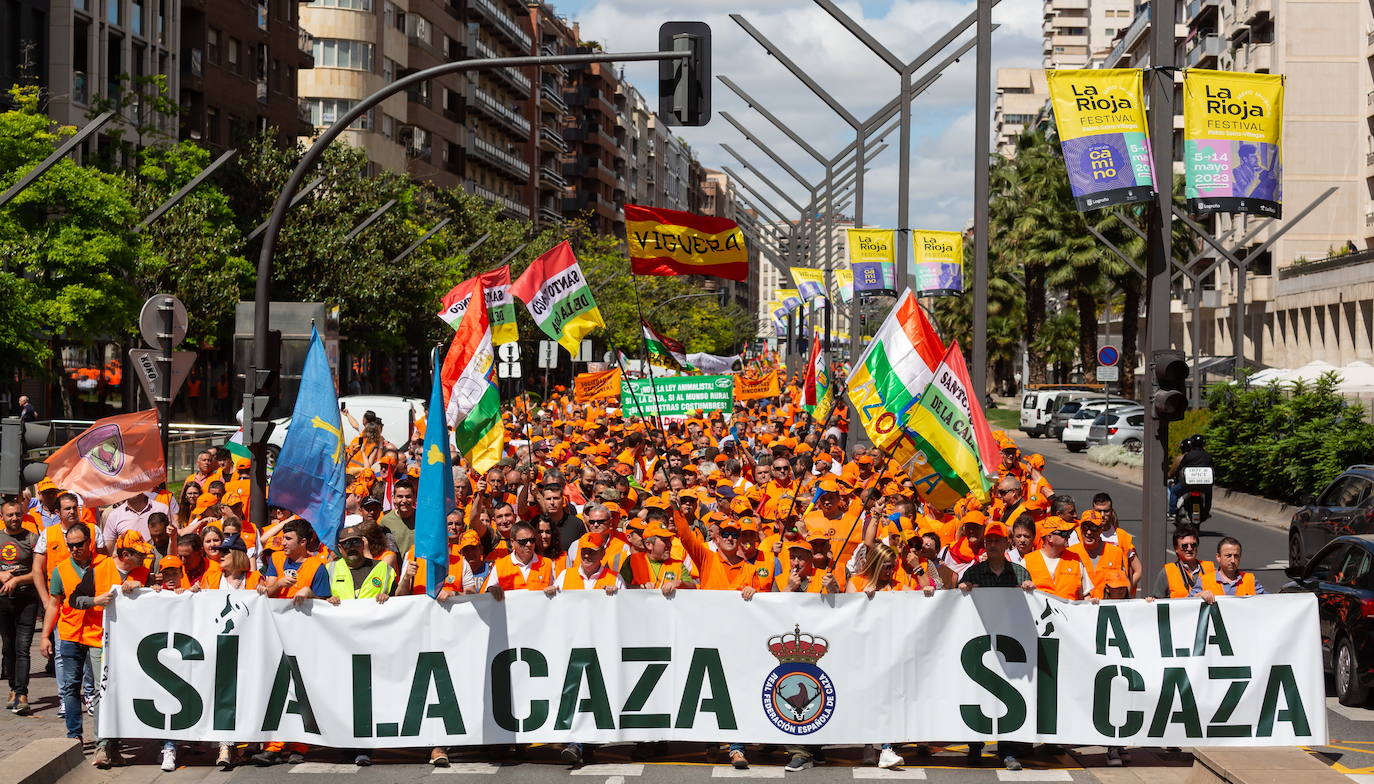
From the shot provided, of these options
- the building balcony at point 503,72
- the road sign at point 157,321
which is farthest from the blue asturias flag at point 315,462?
the building balcony at point 503,72

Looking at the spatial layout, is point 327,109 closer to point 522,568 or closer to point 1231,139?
point 1231,139

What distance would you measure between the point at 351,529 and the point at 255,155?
3745 cm

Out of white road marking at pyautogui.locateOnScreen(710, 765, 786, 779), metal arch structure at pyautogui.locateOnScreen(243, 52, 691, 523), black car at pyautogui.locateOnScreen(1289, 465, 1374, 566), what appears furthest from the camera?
black car at pyautogui.locateOnScreen(1289, 465, 1374, 566)

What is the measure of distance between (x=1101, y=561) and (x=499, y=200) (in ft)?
271

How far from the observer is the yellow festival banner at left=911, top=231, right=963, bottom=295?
28.1 metres

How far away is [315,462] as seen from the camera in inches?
485

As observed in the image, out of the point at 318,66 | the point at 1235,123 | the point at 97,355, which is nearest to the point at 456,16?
the point at 318,66

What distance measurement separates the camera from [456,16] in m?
86.4

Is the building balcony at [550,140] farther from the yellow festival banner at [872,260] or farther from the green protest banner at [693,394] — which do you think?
the green protest banner at [693,394]

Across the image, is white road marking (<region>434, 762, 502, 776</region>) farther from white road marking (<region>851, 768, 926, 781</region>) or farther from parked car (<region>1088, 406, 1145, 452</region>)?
parked car (<region>1088, 406, 1145, 452</region>)

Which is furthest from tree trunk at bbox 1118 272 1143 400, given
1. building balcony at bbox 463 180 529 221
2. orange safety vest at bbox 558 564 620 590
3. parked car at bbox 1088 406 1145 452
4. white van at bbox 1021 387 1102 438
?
orange safety vest at bbox 558 564 620 590

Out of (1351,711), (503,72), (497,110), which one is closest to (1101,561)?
(1351,711)

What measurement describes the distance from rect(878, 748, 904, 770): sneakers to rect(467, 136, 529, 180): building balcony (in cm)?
7980

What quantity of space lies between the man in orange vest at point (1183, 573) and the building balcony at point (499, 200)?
247 ft
